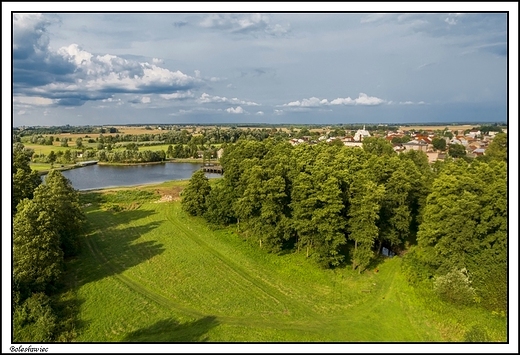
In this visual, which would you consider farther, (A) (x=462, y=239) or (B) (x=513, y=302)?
(A) (x=462, y=239)

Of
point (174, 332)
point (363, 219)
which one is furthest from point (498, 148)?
point (174, 332)

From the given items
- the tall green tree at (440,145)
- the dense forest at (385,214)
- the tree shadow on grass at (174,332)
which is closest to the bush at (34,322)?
the tree shadow on grass at (174,332)

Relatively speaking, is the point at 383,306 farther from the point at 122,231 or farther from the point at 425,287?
the point at 122,231

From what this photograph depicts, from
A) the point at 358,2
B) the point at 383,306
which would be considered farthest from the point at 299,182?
the point at 358,2

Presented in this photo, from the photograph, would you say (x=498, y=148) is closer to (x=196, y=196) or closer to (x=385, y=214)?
(x=385, y=214)

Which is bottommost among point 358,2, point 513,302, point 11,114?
point 513,302

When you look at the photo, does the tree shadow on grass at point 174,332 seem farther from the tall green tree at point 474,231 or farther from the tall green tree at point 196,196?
the tall green tree at point 196,196
